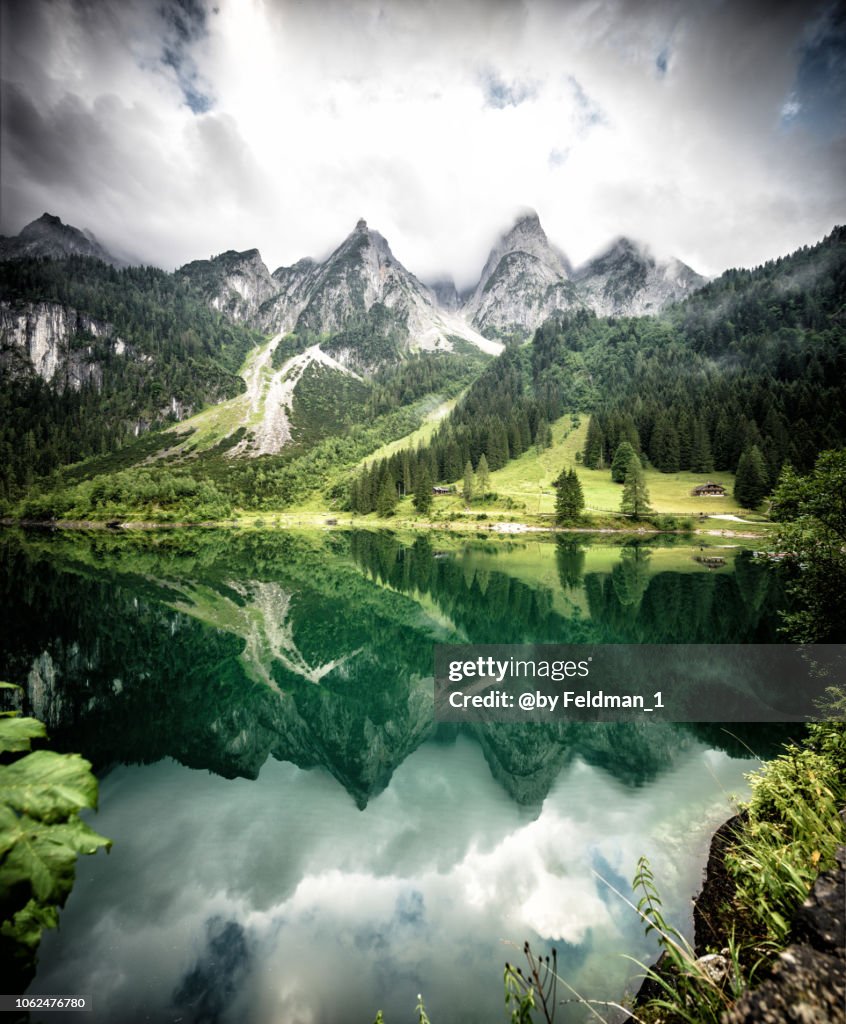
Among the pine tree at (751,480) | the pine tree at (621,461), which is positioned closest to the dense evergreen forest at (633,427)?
the pine tree at (751,480)

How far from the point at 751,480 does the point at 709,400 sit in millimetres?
49637

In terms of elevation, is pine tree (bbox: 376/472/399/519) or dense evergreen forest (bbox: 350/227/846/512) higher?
dense evergreen forest (bbox: 350/227/846/512)

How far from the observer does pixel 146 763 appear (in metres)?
14.4

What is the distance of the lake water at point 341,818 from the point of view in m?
7.61

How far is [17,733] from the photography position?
120 inches

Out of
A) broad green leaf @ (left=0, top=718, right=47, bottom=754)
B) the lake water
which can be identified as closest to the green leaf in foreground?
broad green leaf @ (left=0, top=718, right=47, bottom=754)

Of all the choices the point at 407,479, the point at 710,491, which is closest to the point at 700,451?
the point at 710,491

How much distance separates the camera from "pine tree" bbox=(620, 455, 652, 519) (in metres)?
86.0

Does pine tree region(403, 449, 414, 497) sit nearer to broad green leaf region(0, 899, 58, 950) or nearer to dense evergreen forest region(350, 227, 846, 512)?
dense evergreen forest region(350, 227, 846, 512)

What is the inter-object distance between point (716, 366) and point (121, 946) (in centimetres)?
21170

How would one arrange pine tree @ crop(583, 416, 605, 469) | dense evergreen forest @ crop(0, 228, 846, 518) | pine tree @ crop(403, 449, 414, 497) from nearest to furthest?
1. dense evergreen forest @ crop(0, 228, 846, 518)
2. pine tree @ crop(583, 416, 605, 469)
3. pine tree @ crop(403, 449, 414, 497)

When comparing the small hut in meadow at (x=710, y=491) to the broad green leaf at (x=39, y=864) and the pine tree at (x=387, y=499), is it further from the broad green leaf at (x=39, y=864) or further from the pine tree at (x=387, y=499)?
the broad green leaf at (x=39, y=864)

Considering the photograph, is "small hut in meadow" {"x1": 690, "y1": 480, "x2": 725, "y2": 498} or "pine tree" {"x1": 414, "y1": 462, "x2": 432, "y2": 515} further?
"pine tree" {"x1": 414, "y1": 462, "x2": 432, "y2": 515}

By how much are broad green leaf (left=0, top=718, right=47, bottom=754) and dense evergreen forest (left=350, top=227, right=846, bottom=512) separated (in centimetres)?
8980
